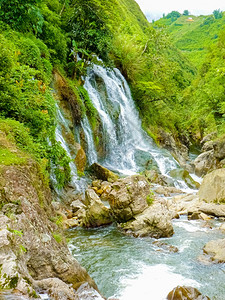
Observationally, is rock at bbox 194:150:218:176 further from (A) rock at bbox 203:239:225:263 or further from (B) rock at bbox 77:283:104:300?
(B) rock at bbox 77:283:104:300

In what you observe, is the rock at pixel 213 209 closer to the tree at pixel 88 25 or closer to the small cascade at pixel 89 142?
the small cascade at pixel 89 142

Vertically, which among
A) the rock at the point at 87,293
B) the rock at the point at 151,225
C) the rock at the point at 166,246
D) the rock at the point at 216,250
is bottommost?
the rock at the point at 216,250

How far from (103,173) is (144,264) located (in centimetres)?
957

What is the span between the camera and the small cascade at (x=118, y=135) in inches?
799

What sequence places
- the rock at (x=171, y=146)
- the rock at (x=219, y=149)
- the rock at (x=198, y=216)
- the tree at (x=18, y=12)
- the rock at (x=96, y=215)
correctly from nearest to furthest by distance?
the rock at (x=96, y=215)
the rock at (x=198, y=216)
the tree at (x=18, y=12)
the rock at (x=219, y=149)
the rock at (x=171, y=146)

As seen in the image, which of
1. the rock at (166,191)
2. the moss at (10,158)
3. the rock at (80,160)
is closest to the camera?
the moss at (10,158)

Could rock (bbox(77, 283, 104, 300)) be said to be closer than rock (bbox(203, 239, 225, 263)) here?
Yes

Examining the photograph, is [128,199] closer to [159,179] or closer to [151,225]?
[151,225]

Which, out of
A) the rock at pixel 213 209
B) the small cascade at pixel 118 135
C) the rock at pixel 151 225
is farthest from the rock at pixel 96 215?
the small cascade at pixel 118 135

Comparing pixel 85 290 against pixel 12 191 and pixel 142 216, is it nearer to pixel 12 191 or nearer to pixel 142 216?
pixel 12 191

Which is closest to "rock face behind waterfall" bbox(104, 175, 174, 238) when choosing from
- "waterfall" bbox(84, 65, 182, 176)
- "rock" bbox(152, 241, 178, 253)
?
"rock" bbox(152, 241, 178, 253)

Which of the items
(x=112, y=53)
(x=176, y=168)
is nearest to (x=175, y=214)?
(x=176, y=168)

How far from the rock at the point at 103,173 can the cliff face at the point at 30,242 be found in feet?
36.6

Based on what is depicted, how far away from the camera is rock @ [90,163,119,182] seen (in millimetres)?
16323
